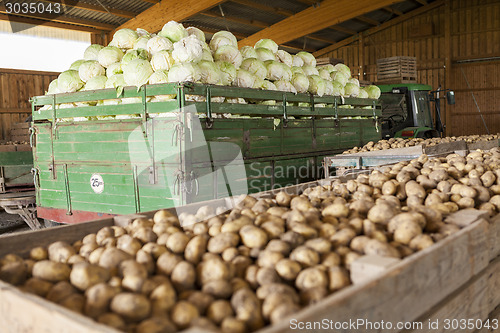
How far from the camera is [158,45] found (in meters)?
5.13

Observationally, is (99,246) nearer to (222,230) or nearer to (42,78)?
(222,230)

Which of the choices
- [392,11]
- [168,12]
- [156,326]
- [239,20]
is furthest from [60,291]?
A: [392,11]

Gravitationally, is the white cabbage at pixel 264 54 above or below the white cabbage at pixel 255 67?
above

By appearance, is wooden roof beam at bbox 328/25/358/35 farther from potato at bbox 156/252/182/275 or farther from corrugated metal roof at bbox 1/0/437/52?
potato at bbox 156/252/182/275

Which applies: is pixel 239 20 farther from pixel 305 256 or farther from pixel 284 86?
pixel 305 256

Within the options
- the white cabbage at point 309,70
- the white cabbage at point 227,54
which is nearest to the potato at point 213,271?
the white cabbage at point 227,54

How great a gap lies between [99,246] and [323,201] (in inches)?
52.4

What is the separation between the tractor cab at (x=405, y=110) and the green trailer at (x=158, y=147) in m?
5.98

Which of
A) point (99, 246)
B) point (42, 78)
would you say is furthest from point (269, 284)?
point (42, 78)

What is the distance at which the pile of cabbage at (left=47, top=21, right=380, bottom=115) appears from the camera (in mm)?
4750

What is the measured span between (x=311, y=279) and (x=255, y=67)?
14.7 feet

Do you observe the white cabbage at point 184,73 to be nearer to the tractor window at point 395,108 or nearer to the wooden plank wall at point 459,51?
the tractor window at point 395,108

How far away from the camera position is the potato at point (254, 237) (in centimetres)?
195

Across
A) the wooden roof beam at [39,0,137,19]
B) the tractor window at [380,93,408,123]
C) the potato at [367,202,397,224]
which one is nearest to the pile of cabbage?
the potato at [367,202,397,224]
